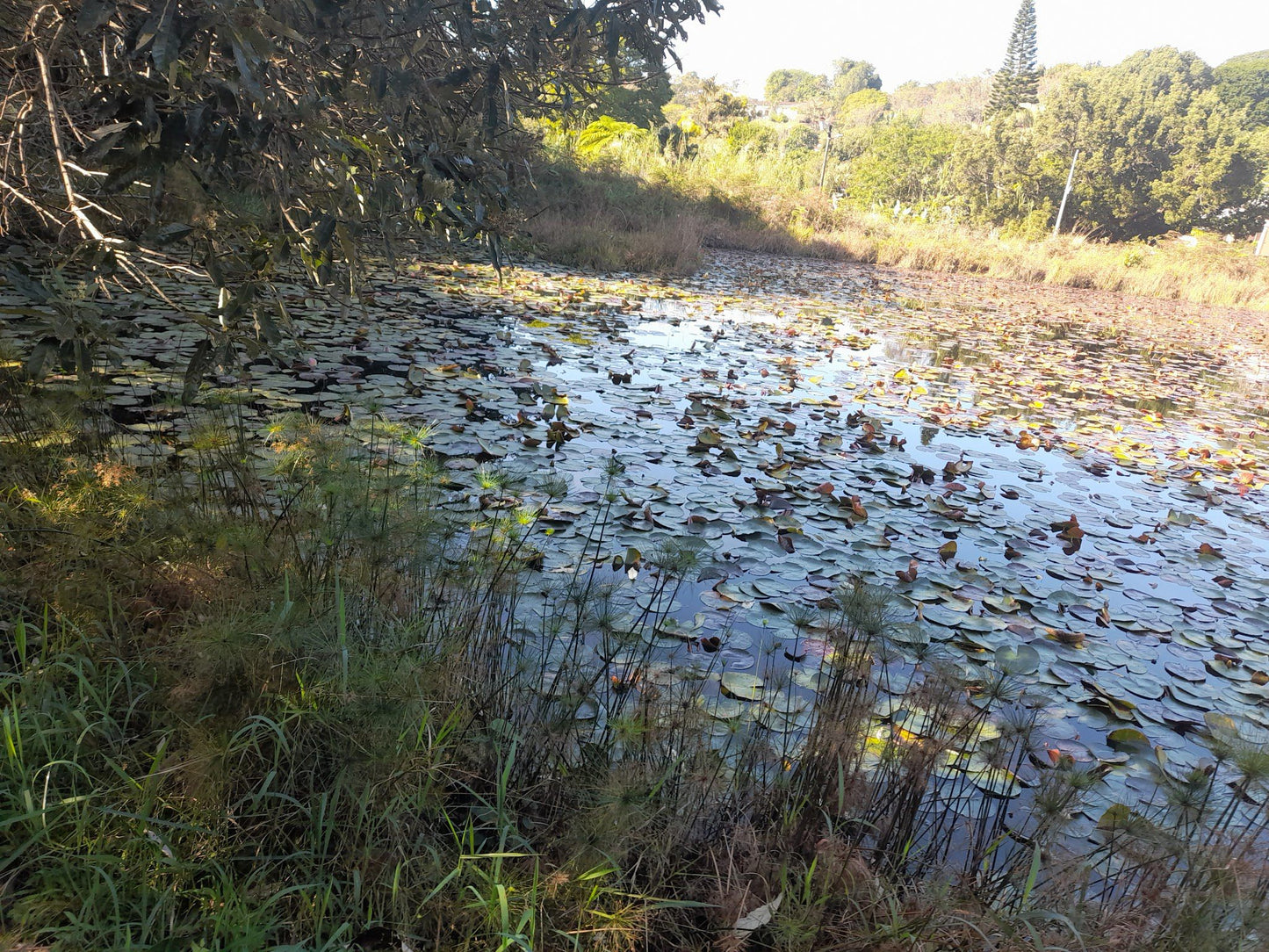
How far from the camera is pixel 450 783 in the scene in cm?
152

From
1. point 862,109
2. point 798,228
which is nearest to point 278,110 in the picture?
point 798,228

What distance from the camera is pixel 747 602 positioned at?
8.21 feet

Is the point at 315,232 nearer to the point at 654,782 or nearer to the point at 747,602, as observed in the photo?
the point at 654,782

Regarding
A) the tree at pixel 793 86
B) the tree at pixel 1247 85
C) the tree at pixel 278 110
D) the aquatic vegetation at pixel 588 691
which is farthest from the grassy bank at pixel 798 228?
the tree at pixel 793 86

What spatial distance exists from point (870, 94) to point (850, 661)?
286 feet

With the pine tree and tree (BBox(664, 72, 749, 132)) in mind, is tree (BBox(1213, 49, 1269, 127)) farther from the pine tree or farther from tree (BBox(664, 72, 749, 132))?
tree (BBox(664, 72, 749, 132))

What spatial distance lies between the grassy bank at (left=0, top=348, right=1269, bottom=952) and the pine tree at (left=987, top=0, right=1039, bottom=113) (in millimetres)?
46041

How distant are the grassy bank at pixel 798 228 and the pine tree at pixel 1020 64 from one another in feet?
79.0

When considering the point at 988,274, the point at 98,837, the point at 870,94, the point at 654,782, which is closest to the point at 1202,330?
the point at 988,274

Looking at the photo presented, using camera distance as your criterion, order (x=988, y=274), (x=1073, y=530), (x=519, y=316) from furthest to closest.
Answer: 1. (x=988, y=274)
2. (x=519, y=316)
3. (x=1073, y=530)

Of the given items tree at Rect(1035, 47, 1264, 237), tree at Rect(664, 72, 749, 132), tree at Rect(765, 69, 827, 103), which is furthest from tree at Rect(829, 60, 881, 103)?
tree at Rect(664, 72, 749, 132)

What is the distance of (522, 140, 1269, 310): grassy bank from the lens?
1240cm

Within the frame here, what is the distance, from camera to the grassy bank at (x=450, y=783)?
123 centimetres

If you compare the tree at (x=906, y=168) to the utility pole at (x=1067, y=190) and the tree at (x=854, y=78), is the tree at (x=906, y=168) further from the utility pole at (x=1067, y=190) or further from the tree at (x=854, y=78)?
the tree at (x=854, y=78)
